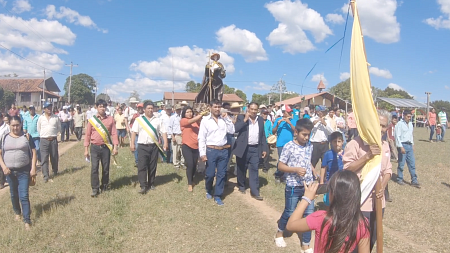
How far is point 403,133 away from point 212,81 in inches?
206

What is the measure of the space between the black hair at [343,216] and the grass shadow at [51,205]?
5.29 m

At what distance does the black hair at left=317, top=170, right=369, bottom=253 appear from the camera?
1.99 m

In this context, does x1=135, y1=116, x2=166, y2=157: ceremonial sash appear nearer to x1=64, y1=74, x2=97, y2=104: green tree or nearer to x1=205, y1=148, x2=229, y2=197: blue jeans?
x1=205, y1=148, x2=229, y2=197: blue jeans

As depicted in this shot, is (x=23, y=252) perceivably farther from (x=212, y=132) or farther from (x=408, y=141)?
(x=408, y=141)

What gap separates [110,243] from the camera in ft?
→ 14.2

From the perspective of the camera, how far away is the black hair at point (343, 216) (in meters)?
1.99

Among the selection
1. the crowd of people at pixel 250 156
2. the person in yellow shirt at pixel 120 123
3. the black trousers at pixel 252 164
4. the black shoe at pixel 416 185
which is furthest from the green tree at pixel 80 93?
the black shoe at pixel 416 185

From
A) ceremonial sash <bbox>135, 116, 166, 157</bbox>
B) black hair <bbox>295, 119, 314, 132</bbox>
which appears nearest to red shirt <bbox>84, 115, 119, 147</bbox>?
ceremonial sash <bbox>135, 116, 166, 157</bbox>

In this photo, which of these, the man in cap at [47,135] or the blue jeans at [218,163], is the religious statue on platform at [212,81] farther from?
the man in cap at [47,135]

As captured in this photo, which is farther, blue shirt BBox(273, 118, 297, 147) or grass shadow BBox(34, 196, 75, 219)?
blue shirt BBox(273, 118, 297, 147)

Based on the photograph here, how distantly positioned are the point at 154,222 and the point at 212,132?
6.61ft

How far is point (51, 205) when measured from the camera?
580 cm

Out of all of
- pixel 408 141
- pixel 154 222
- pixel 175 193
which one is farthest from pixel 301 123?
pixel 408 141

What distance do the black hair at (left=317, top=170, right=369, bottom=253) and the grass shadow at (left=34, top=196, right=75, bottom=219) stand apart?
529 centimetres
